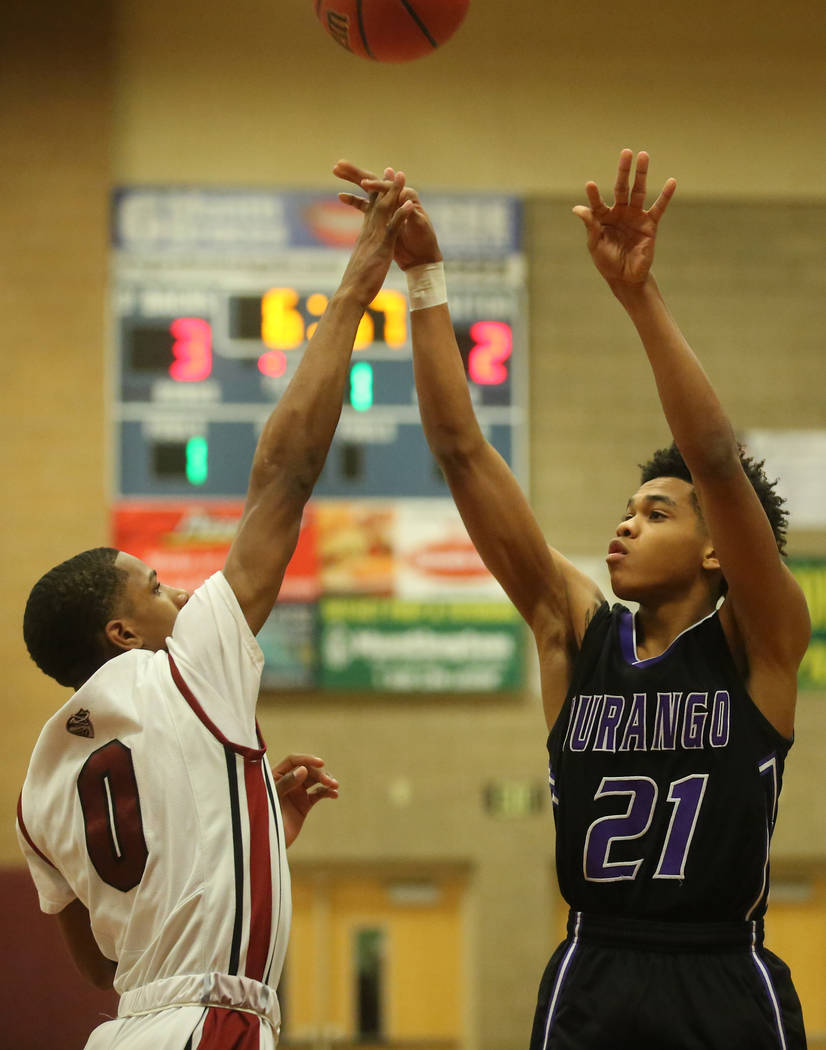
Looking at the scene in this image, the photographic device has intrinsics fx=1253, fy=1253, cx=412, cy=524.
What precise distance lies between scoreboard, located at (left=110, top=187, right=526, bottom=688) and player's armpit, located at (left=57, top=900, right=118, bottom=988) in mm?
4964

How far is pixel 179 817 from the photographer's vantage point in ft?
7.29

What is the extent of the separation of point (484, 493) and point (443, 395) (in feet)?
0.81

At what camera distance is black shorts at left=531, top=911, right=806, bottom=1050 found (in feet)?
7.61

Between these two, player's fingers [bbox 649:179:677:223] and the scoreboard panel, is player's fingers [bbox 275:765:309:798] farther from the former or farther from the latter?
the scoreboard panel

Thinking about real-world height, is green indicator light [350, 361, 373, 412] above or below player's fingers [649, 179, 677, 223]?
below

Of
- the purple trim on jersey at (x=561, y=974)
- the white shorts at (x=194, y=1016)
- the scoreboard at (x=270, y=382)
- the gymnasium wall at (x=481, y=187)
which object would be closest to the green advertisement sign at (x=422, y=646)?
the scoreboard at (x=270, y=382)

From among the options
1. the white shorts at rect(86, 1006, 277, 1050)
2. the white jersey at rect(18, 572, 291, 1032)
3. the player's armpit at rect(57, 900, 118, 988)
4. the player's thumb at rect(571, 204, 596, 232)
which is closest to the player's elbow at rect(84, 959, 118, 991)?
the player's armpit at rect(57, 900, 118, 988)

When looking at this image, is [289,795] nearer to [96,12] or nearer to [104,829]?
[104,829]

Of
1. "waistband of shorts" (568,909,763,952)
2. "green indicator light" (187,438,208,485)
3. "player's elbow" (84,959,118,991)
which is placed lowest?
"player's elbow" (84,959,118,991)

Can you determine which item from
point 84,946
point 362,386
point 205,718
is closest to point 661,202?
point 205,718

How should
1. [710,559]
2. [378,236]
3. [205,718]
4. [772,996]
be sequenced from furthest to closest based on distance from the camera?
[378,236]
[710,559]
[772,996]
[205,718]

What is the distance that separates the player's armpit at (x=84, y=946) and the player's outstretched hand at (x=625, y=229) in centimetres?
168

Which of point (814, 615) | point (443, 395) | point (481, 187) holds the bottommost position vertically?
point (814, 615)

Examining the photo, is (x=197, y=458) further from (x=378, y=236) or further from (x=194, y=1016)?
(x=194, y=1016)
